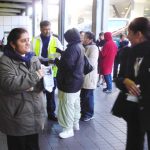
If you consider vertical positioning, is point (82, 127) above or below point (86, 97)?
below

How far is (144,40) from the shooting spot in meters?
2.51

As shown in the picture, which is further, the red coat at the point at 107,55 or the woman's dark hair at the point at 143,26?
the red coat at the point at 107,55

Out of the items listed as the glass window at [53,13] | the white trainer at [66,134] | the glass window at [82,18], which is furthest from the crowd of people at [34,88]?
the glass window at [82,18]

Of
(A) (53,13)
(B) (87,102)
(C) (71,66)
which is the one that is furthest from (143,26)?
(A) (53,13)

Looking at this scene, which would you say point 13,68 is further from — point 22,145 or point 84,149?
point 84,149

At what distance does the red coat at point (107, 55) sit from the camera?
7.29 m

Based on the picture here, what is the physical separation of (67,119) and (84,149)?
54 cm

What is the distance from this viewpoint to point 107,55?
7.40 m

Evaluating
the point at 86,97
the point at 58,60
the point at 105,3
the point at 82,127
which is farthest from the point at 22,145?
the point at 105,3

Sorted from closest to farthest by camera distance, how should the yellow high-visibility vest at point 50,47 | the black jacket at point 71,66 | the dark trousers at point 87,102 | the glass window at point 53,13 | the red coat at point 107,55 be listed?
the black jacket at point 71,66 → the yellow high-visibility vest at point 50,47 → the dark trousers at point 87,102 → the red coat at point 107,55 → the glass window at point 53,13

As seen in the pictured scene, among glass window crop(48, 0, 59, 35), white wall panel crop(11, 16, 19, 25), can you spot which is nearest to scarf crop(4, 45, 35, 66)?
glass window crop(48, 0, 59, 35)

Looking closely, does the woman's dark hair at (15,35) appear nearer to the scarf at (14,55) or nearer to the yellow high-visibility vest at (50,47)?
the scarf at (14,55)

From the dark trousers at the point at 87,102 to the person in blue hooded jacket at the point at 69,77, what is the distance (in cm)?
78

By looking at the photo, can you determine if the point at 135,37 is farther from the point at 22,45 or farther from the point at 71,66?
the point at 71,66
